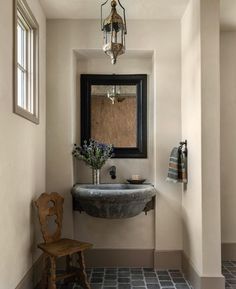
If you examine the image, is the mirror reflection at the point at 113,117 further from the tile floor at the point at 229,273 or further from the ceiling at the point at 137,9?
the tile floor at the point at 229,273

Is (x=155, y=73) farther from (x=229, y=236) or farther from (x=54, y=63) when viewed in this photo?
(x=229, y=236)

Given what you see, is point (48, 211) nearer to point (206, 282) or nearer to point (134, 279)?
point (134, 279)

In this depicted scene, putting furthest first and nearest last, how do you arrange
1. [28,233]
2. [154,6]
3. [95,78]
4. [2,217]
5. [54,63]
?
[95,78]
[54,63]
[154,6]
[28,233]
[2,217]

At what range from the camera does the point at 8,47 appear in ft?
7.08

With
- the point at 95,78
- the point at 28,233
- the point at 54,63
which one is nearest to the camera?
the point at 28,233

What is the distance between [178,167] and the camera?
313cm

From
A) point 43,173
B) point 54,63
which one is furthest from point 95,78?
point 43,173

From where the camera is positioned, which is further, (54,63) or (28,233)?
(54,63)

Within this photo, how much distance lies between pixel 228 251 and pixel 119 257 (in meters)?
1.22

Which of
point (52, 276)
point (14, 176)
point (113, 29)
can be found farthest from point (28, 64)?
point (52, 276)

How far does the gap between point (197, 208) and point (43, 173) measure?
1.55m

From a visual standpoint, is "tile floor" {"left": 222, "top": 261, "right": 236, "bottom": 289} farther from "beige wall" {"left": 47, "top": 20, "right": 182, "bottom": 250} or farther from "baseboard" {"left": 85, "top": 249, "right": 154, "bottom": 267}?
"baseboard" {"left": 85, "top": 249, "right": 154, "bottom": 267}

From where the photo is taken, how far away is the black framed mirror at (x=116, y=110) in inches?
139

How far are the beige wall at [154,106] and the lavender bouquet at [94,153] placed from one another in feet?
0.40
